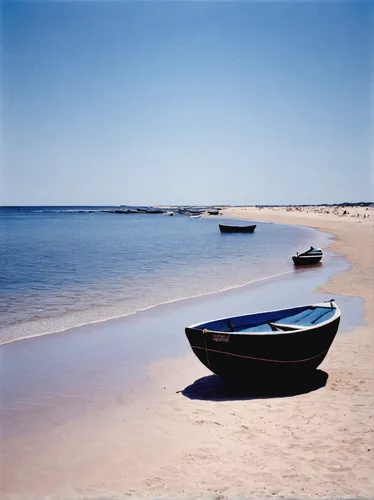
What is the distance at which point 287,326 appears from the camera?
8188 millimetres

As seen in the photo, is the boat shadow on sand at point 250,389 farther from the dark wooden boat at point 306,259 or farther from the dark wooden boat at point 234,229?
the dark wooden boat at point 234,229

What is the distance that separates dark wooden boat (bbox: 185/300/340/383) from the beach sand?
1.43 ft

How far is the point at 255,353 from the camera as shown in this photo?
7.08m

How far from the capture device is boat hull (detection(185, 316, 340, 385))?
23.2 feet

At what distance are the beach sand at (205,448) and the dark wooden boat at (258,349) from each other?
43cm

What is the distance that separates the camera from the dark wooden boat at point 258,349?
707 centimetres

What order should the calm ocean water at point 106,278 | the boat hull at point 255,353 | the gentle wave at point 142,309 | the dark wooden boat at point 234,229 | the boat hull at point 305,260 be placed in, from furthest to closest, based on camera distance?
the dark wooden boat at point 234,229
the boat hull at point 305,260
the calm ocean water at point 106,278
the gentle wave at point 142,309
the boat hull at point 255,353

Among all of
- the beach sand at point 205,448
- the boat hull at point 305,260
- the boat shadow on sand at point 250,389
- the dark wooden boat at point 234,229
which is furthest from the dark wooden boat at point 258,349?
the dark wooden boat at point 234,229

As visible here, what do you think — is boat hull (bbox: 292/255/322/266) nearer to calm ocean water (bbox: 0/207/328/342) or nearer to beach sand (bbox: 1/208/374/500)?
calm ocean water (bbox: 0/207/328/342)

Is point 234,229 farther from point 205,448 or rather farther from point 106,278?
point 205,448

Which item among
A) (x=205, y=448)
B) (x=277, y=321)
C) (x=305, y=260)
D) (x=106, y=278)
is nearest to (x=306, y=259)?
(x=305, y=260)

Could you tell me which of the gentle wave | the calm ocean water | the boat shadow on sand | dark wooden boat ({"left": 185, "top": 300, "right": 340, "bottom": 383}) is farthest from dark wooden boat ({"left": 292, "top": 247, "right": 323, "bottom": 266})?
the boat shadow on sand

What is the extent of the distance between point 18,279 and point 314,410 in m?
16.7

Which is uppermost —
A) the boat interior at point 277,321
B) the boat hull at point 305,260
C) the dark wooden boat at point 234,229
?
the dark wooden boat at point 234,229
